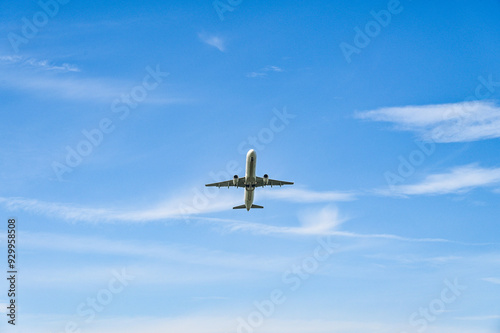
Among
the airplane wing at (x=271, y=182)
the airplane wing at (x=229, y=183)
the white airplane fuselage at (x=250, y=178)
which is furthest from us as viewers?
the airplane wing at (x=229, y=183)

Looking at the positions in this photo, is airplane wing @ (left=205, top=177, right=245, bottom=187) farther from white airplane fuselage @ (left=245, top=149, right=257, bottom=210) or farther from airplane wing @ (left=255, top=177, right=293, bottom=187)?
airplane wing @ (left=255, top=177, right=293, bottom=187)

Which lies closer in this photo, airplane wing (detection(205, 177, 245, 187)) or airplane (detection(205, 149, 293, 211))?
airplane (detection(205, 149, 293, 211))

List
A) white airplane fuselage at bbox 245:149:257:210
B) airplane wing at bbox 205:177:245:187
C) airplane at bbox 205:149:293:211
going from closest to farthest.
Result: 1. white airplane fuselage at bbox 245:149:257:210
2. airplane at bbox 205:149:293:211
3. airplane wing at bbox 205:177:245:187

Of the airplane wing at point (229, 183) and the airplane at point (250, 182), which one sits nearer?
the airplane at point (250, 182)

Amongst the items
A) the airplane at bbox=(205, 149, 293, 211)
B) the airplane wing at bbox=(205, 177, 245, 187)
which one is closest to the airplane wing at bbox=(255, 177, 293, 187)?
the airplane at bbox=(205, 149, 293, 211)

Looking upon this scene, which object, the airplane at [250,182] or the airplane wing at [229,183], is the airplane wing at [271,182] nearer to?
the airplane at [250,182]

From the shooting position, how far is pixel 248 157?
174375 millimetres

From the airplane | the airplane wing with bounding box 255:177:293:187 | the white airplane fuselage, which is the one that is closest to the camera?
the white airplane fuselage

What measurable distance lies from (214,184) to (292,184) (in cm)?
2046

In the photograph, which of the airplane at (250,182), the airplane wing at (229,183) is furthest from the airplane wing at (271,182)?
the airplane wing at (229,183)

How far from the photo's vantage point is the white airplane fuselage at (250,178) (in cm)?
17388

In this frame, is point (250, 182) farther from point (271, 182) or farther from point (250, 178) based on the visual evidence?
point (271, 182)

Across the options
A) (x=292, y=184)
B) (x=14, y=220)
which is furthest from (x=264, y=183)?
(x=14, y=220)

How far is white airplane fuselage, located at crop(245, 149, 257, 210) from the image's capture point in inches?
6845
